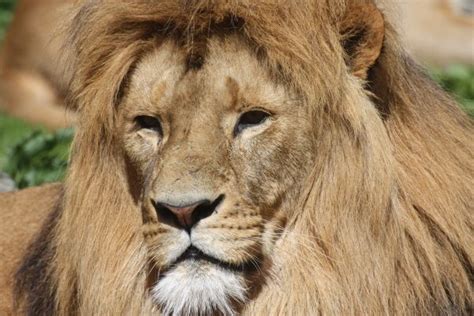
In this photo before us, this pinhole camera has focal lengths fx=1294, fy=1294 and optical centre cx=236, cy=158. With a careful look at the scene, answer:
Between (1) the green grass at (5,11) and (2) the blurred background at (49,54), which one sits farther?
(1) the green grass at (5,11)

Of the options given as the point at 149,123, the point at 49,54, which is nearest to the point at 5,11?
the point at 49,54

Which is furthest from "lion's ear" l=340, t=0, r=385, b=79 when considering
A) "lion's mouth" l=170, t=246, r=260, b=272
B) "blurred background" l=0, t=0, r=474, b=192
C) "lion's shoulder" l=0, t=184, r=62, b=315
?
"blurred background" l=0, t=0, r=474, b=192

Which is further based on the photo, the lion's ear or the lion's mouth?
the lion's ear

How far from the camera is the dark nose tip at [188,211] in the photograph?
14.5ft

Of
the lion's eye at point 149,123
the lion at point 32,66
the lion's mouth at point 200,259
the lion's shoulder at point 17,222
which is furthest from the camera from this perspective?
the lion at point 32,66

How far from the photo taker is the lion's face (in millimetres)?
4512

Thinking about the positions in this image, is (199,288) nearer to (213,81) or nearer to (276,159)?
(276,159)

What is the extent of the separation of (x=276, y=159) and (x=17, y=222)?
2.11 meters

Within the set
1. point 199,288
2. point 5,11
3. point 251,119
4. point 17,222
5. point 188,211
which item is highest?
point 251,119

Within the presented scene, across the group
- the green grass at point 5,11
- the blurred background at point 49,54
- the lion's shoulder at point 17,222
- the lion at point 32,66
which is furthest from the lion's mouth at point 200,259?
the green grass at point 5,11

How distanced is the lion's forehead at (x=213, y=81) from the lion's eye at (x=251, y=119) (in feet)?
0.13

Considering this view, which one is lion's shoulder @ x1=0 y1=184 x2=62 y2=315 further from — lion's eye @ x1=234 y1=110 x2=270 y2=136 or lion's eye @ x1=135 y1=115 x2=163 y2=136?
lion's eye @ x1=234 y1=110 x2=270 y2=136

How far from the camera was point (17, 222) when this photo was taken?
6367mm

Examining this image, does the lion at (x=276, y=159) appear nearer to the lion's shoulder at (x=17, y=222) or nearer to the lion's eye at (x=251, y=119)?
the lion's eye at (x=251, y=119)
